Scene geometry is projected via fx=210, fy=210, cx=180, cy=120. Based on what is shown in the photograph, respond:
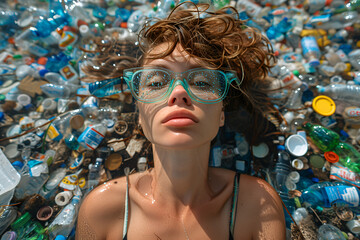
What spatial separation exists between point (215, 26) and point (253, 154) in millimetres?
1768

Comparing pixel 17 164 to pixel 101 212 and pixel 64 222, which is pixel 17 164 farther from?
pixel 101 212

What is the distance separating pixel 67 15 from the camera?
388 cm

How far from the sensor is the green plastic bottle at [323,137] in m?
2.88

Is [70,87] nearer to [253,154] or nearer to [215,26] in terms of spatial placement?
[215,26]

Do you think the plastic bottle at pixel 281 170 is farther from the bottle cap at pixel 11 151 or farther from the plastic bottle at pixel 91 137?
the bottle cap at pixel 11 151

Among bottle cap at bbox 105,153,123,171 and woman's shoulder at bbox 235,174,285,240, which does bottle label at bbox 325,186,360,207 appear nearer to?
woman's shoulder at bbox 235,174,285,240

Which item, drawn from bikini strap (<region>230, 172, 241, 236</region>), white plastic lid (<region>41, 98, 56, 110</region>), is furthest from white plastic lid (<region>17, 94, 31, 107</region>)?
bikini strap (<region>230, 172, 241, 236</region>)

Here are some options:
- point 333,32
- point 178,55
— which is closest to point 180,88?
point 178,55

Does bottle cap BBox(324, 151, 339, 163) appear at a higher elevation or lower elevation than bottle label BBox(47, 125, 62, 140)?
higher

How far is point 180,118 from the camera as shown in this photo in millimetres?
1687

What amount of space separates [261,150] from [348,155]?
117cm

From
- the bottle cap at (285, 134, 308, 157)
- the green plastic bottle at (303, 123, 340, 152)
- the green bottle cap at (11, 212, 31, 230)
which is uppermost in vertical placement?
the green plastic bottle at (303, 123, 340, 152)

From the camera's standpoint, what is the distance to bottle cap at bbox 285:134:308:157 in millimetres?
2742

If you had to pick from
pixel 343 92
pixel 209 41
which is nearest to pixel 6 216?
pixel 209 41
